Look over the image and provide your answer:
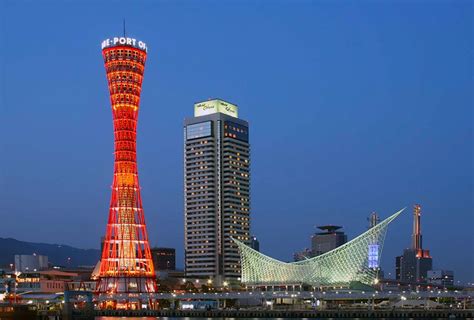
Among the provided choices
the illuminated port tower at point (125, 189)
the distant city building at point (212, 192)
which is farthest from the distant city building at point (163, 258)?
the illuminated port tower at point (125, 189)

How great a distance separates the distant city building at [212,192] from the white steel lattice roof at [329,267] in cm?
3396

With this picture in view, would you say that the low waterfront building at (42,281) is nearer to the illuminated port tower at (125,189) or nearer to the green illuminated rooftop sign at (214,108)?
the illuminated port tower at (125,189)

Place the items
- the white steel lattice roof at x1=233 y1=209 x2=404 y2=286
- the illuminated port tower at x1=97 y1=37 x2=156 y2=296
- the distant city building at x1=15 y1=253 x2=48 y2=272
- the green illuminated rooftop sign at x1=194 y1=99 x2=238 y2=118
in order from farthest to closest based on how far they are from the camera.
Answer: the green illuminated rooftop sign at x1=194 y1=99 x2=238 y2=118
the distant city building at x1=15 y1=253 x2=48 y2=272
the white steel lattice roof at x1=233 y1=209 x2=404 y2=286
the illuminated port tower at x1=97 y1=37 x2=156 y2=296

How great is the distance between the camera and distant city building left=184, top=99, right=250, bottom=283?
151875mm

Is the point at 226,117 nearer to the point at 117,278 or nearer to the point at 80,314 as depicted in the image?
the point at 117,278

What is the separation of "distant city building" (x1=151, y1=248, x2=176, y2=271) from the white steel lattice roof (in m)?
63.0

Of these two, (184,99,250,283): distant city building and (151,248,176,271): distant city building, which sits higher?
(184,99,250,283): distant city building

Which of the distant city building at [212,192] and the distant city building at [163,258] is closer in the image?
the distant city building at [212,192]

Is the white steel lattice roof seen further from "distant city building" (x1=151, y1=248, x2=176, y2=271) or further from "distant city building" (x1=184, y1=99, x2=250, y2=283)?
"distant city building" (x1=151, y1=248, x2=176, y2=271)

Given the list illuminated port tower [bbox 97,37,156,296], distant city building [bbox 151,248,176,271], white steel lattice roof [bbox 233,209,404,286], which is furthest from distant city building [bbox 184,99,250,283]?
illuminated port tower [bbox 97,37,156,296]

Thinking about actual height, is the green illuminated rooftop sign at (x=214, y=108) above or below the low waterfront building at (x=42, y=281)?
above

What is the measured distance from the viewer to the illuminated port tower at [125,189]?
80688mm

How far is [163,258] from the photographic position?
181m

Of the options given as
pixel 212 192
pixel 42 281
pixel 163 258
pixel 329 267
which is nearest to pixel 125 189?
pixel 42 281
